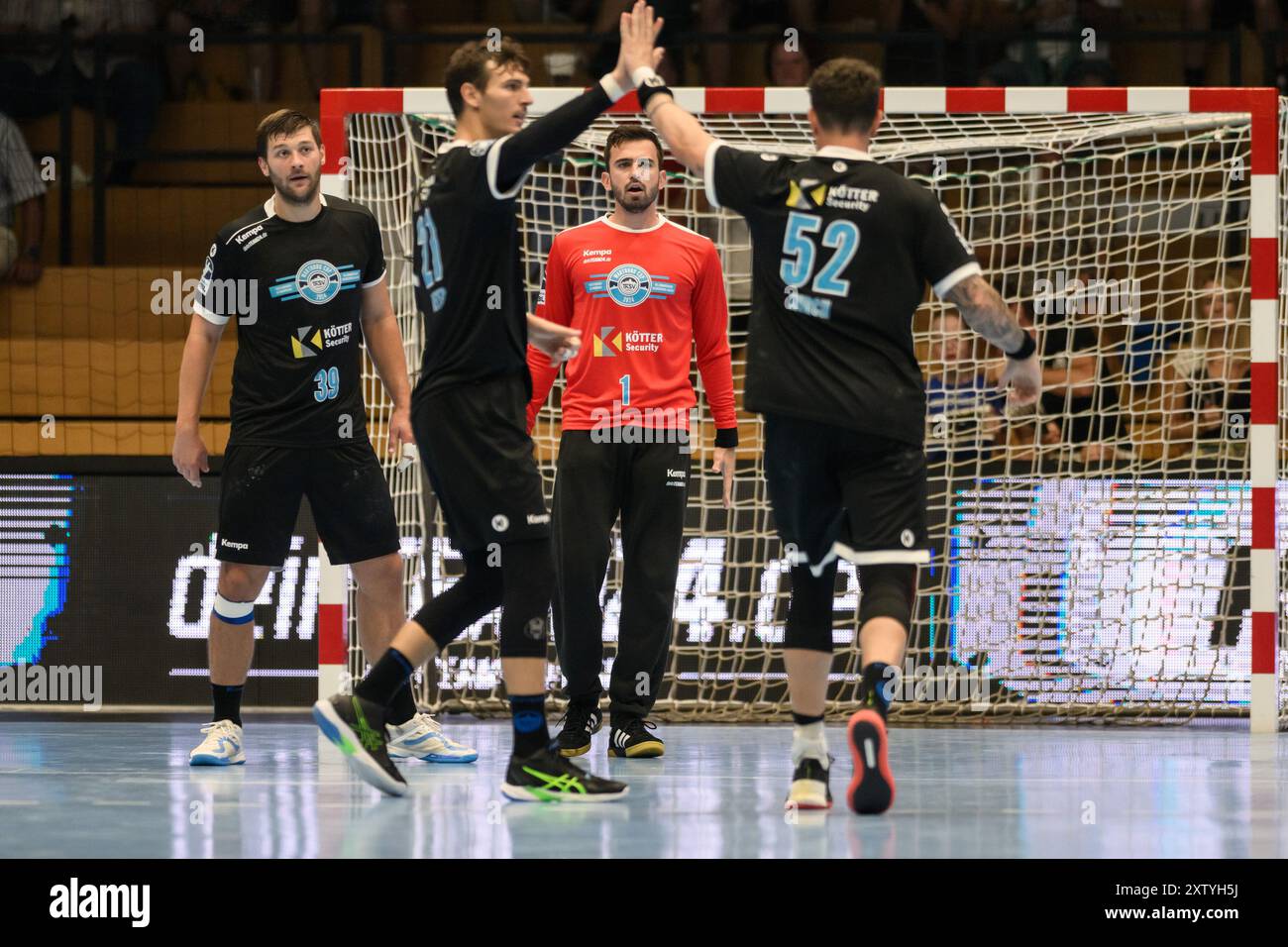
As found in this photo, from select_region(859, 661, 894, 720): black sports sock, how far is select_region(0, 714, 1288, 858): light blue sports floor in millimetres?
320

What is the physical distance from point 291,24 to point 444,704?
22.1 feet

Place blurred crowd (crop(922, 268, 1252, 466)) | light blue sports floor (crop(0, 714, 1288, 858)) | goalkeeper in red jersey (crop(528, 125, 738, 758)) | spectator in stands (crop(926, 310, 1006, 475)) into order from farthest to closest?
spectator in stands (crop(926, 310, 1006, 475)) → blurred crowd (crop(922, 268, 1252, 466)) → goalkeeper in red jersey (crop(528, 125, 738, 758)) → light blue sports floor (crop(0, 714, 1288, 858))

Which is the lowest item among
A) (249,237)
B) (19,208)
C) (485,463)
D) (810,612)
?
(810,612)

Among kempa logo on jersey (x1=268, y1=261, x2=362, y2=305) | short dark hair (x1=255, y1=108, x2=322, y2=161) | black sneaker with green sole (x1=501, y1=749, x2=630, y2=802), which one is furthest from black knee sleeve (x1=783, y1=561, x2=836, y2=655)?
short dark hair (x1=255, y1=108, x2=322, y2=161)

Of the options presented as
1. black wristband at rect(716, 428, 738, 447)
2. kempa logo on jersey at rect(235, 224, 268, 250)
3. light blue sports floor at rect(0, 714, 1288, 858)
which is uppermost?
kempa logo on jersey at rect(235, 224, 268, 250)

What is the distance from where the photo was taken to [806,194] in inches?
179

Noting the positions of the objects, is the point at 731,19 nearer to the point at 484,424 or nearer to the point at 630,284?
the point at 630,284

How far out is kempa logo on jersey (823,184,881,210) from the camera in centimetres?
450

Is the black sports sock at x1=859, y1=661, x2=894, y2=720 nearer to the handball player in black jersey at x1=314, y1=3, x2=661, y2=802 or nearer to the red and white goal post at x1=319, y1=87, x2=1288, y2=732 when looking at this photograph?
the handball player in black jersey at x1=314, y1=3, x2=661, y2=802

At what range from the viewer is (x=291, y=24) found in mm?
12125

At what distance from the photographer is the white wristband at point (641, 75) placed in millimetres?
4598

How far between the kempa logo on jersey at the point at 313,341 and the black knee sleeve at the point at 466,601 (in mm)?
1249

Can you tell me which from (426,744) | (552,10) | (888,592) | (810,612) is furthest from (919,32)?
(888,592)

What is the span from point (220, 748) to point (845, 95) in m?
3.07
